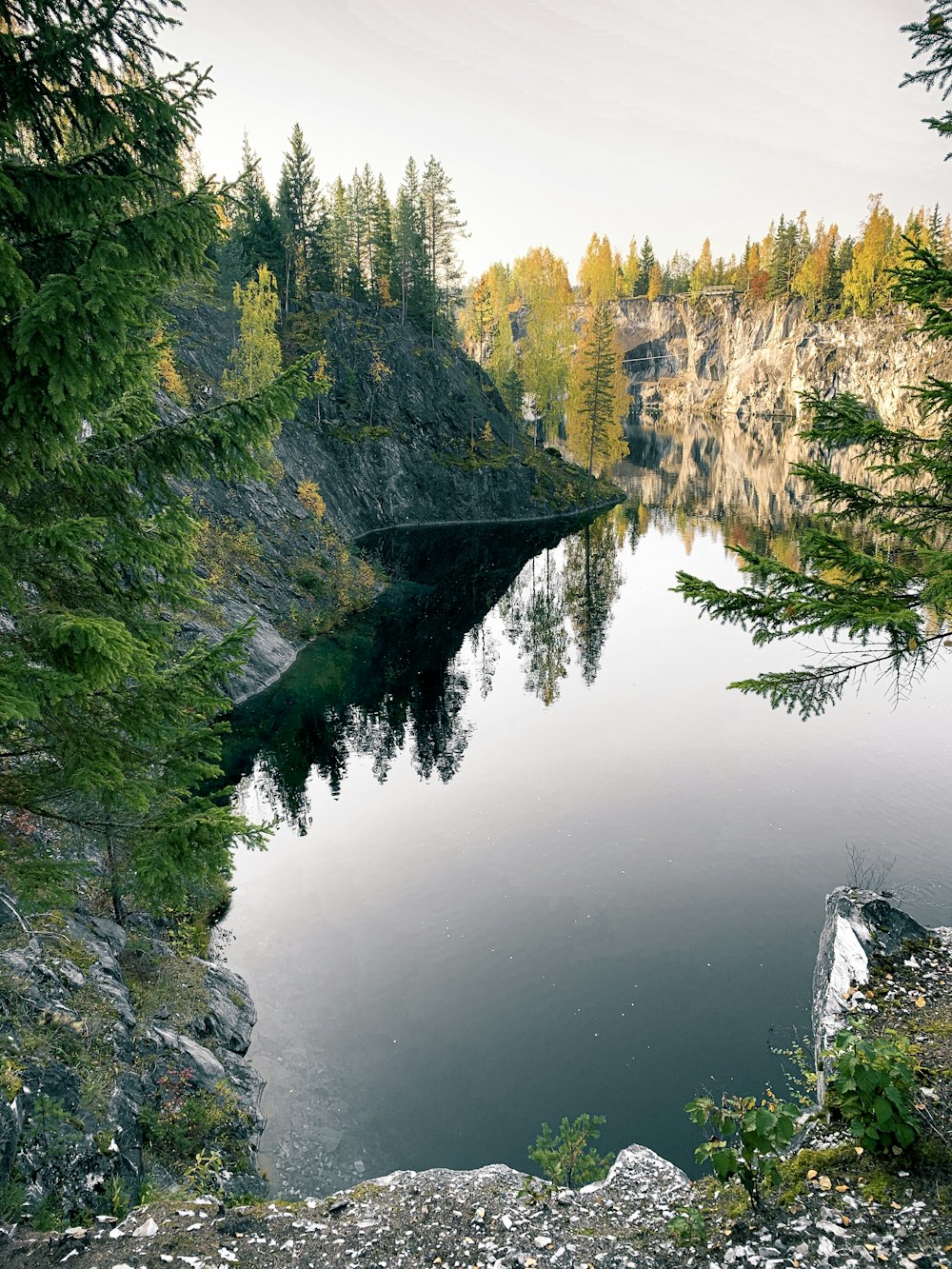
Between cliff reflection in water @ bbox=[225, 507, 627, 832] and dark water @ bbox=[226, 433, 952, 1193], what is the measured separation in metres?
0.19

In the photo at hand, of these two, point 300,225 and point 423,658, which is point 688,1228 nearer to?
point 423,658

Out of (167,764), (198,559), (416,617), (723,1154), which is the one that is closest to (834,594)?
(723,1154)

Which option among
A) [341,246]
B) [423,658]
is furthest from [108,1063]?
[341,246]

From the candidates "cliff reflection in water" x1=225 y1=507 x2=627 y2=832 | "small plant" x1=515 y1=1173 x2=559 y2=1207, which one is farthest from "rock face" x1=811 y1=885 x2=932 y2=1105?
"cliff reflection in water" x1=225 y1=507 x2=627 y2=832

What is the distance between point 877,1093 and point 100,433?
11.0 meters

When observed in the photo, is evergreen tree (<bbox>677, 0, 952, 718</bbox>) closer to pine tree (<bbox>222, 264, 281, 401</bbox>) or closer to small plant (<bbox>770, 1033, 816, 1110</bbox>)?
small plant (<bbox>770, 1033, 816, 1110</bbox>)

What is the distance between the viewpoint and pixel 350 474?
6097 cm

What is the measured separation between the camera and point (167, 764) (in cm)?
813

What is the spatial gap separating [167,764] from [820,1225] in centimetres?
830

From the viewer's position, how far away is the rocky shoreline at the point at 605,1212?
22.2 ft

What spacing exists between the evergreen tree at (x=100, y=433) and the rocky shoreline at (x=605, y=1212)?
3.48 metres

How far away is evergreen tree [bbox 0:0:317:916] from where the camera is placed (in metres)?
5.70

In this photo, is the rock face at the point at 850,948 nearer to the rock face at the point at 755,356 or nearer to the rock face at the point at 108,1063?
the rock face at the point at 108,1063

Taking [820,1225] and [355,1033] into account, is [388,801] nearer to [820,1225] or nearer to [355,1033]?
[355,1033]
